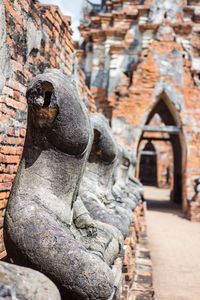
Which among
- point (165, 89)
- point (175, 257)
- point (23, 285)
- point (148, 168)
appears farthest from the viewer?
point (148, 168)

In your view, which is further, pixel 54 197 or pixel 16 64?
pixel 16 64

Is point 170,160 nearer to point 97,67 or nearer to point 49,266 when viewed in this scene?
point 97,67

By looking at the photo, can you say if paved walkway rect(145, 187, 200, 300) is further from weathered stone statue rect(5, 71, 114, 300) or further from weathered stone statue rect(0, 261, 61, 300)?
weathered stone statue rect(0, 261, 61, 300)

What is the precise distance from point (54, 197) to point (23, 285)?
695 mm

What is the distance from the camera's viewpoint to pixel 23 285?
1.07 meters

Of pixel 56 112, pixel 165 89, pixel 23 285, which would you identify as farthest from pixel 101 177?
pixel 165 89

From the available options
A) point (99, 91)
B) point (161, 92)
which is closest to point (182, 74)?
point (161, 92)

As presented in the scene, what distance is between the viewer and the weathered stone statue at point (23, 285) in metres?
1.01

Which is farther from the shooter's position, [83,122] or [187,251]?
[187,251]

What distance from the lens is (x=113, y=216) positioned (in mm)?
2484

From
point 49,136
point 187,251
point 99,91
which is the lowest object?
point 187,251

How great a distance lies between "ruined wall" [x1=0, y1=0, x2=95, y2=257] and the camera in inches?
117

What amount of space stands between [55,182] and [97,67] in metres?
11.4

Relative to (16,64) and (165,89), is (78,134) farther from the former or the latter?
(165,89)
